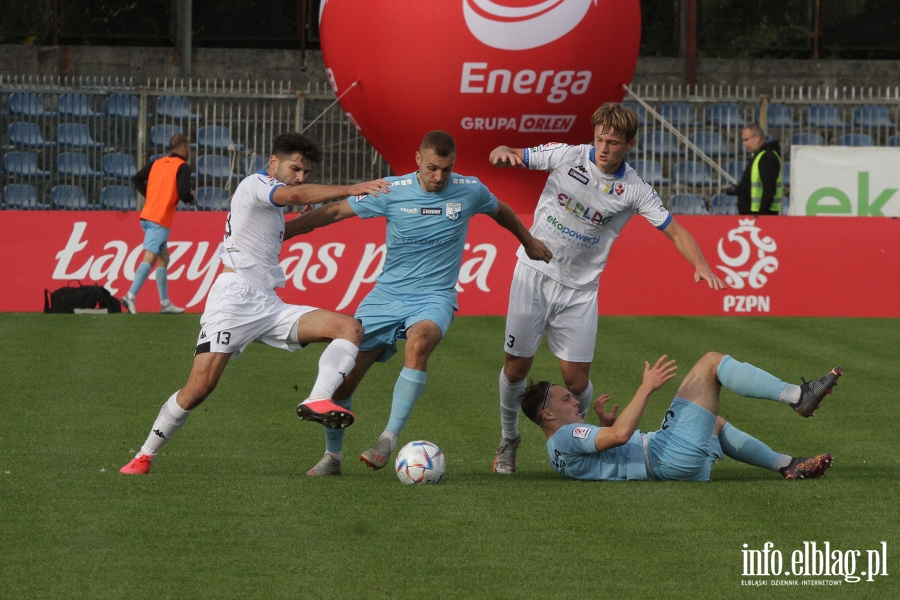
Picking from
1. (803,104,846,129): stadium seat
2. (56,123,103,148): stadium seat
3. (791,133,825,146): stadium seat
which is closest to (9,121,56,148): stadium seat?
(56,123,103,148): stadium seat

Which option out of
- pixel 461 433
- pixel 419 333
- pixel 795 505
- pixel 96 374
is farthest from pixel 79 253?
pixel 795 505

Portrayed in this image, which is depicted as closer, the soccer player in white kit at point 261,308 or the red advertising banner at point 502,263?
the soccer player in white kit at point 261,308

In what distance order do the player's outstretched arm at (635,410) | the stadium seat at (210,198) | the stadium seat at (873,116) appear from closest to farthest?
the player's outstretched arm at (635,410), the stadium seat at (210,198), the stadium seat at (873,116)

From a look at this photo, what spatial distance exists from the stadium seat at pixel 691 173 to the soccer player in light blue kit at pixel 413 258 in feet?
52.8

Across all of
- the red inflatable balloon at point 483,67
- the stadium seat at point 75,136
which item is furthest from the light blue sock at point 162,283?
→ the stadium seat at point 75,136

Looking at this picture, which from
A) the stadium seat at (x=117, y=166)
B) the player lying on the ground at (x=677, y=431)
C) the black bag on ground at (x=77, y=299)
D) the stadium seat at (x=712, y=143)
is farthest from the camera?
the stadium seat at (x=712, y=143)

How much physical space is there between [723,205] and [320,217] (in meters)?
17.1

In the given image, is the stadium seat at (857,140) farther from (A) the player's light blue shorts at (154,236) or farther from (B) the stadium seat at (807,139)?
(A) the player's light blue shorts at (154,236)

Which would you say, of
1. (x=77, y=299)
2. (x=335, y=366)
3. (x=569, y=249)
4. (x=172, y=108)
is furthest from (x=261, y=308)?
(x=172, y=108)

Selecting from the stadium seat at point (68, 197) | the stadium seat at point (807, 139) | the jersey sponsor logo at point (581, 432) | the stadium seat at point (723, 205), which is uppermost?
the stadium seat at point (807, 139)

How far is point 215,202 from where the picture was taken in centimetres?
2292

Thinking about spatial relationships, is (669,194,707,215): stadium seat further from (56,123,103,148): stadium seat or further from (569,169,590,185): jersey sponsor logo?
(569,169,590,185): jersey sponsor logo

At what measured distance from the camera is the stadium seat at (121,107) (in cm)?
2270

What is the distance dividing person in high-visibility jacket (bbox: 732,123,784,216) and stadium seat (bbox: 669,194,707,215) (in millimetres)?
4156
